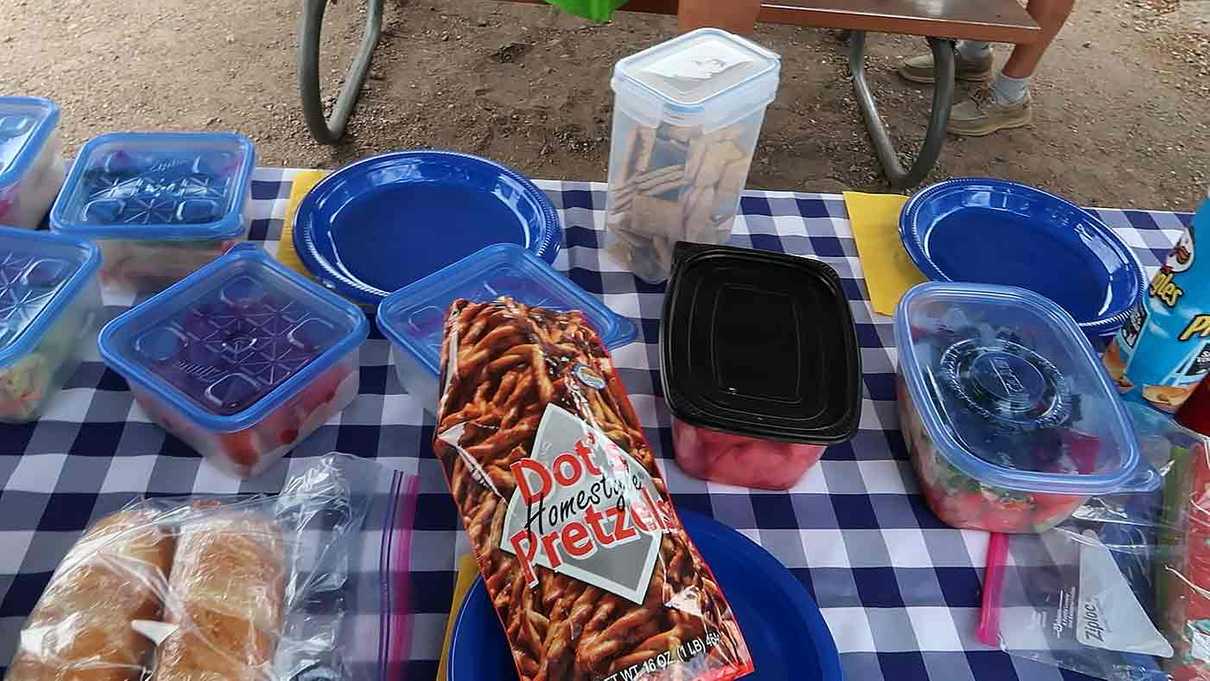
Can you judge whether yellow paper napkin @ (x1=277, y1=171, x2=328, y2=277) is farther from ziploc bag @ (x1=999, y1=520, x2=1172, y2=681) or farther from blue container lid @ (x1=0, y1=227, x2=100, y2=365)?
ziploc bag @ (x1=999, y1=520, x2=1172, y2=681)

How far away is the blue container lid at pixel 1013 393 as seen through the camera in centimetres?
70

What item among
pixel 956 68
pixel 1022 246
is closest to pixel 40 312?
pixel 1022 246

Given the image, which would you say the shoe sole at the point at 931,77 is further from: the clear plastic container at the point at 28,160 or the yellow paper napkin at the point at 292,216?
the clear plastic container at the point at 28,160

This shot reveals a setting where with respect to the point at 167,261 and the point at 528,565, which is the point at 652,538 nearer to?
the point at 528,565

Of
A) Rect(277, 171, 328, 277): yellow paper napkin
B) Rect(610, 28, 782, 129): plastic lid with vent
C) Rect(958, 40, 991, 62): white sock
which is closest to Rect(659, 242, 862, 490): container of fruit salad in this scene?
Rect(610, 28, 782, 129): plastic lid with vent

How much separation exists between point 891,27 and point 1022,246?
0.93 meters

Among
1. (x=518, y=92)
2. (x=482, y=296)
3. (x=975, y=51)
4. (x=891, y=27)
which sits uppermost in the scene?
(x=482, y=296)

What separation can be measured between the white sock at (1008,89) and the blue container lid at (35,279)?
2.42 metres

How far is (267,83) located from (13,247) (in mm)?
1756

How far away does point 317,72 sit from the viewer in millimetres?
1957

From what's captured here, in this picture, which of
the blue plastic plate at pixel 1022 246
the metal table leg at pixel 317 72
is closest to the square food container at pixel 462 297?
the blue plastic plate at pixel 1022 246

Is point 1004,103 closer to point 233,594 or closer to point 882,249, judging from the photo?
point 882,249

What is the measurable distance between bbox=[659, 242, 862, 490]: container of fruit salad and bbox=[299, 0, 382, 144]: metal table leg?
142 centimetres

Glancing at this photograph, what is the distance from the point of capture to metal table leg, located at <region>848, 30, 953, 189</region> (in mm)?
2012
